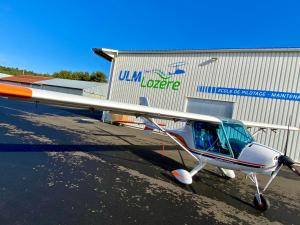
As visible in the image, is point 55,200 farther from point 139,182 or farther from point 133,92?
point 133,92

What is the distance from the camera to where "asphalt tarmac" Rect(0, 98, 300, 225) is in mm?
4684

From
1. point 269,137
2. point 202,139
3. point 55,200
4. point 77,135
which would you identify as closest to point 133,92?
point 77,135

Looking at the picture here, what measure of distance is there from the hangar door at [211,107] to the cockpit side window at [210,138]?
8555mm

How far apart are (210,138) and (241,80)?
31.0 ft

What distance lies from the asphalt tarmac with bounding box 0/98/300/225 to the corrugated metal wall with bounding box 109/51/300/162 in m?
4.99

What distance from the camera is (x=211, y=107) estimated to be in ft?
Answer: 54.6

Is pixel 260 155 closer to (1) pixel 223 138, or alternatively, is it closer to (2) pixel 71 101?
(1) pixel 223 138

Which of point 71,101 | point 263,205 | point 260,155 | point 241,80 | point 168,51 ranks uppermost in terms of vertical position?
point 168,51

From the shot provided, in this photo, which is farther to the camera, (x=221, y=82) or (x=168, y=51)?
(x=168, y=51)

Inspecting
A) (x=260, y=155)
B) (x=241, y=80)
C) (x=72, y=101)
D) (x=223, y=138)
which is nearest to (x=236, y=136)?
(x=223, y=138)

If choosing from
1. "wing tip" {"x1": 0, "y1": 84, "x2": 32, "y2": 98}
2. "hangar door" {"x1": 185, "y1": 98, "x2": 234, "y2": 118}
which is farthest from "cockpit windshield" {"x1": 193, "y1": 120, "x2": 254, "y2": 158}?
"hangar door" {"x1": 185, "y1": 98, "x2": 234, "y2": 118}

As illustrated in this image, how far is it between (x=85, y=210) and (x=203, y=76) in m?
14.0

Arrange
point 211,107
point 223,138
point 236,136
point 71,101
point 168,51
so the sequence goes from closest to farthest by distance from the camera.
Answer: point 71,101, point 236,136, point 223,138, point 211,107, point 168,51

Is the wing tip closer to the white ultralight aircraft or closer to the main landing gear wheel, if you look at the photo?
the white ultralight aircraft
